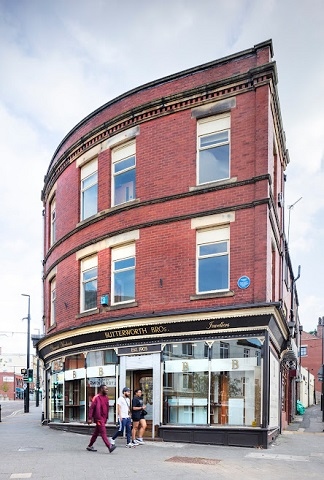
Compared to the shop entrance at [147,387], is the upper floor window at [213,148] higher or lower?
higher

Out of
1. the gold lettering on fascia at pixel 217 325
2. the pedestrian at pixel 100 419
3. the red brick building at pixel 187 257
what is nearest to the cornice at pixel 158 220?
the red brick building at pixel 187 257

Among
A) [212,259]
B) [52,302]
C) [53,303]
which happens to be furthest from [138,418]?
[52,302]

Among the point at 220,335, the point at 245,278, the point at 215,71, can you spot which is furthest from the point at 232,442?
the point at 215,71

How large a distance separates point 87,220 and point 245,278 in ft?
23.1

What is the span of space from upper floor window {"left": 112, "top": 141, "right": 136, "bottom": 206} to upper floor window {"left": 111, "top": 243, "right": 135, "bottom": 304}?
5.81 ft

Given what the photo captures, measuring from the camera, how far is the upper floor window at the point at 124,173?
18578 millimetres

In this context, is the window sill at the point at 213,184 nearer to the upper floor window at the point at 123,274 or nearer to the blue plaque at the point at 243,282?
the blue plaque at the point at 243,282

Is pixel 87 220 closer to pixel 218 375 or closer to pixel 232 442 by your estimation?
pixel 218 375

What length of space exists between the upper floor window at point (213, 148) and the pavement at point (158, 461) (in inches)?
309

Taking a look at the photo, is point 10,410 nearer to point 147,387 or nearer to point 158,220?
point 147,387

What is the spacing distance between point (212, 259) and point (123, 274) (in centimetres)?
359

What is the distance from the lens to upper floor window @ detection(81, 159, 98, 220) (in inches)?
794

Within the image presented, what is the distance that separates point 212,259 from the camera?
16.3m

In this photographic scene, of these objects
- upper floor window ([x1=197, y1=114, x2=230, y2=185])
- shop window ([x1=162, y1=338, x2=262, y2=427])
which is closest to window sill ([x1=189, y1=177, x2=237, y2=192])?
upper floor window ([x1=197, y1=114, x2=230, y2=185])
